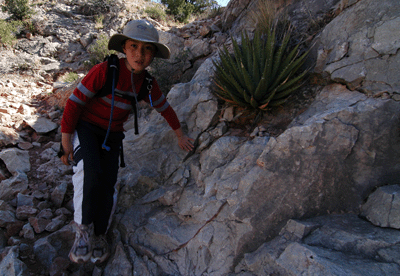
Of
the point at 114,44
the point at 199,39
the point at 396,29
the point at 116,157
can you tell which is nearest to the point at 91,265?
the point at 116,157

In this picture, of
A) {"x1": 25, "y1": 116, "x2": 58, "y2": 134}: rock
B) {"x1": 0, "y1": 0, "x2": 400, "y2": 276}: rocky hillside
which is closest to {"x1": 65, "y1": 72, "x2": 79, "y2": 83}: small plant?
{"x1": 25, "y1": 116, "x2": 58, "y2": 134}: rock

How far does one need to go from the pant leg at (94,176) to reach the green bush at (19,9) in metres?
8.45

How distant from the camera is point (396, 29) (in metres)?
2.26

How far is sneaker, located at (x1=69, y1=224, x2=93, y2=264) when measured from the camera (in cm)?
217

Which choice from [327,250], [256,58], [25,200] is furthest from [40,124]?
[327,250]

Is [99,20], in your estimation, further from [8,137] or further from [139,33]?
[139,33]

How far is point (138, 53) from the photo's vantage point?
236 centimetres

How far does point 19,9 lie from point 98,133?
8.68 meters

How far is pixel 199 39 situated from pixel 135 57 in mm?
3943

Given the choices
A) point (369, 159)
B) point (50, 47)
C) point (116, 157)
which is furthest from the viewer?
point (50, 47)

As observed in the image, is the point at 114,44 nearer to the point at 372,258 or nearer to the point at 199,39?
the point at 372,258

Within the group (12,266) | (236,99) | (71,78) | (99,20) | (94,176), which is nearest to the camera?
(12,266)

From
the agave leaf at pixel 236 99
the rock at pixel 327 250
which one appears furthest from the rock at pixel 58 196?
the agave leaf at pixel 236 99

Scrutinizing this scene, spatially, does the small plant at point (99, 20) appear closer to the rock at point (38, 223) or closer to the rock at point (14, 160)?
the rock at point (14, 160)
